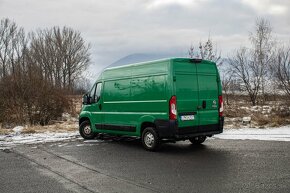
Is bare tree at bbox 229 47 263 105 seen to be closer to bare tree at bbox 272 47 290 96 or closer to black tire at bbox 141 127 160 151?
bare tree at bbox 272 47 290 96

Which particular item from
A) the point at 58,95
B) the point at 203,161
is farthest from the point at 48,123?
the point at 203,161

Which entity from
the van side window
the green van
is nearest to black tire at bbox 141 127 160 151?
the green van

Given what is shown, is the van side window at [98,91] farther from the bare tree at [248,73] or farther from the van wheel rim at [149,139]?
the bare tree at [248,73]

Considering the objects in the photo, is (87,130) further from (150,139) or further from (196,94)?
(196,94)

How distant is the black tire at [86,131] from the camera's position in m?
13.3

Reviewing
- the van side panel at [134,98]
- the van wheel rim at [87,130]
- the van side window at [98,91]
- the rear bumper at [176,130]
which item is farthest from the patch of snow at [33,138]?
the rear bumper at [176,130]

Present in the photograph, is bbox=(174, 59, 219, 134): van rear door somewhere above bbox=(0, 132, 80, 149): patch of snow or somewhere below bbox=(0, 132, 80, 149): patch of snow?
above

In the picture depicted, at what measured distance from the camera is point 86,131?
529 inches

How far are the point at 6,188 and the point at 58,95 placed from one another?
45.7ft

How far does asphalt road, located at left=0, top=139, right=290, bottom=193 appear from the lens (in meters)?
6.49

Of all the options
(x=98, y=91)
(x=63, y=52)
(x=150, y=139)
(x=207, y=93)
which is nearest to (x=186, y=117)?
(x=207, y=93)

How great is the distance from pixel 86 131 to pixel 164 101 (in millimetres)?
4529

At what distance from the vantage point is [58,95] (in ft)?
66.4

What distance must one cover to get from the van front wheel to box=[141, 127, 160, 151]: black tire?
10.2 ft
